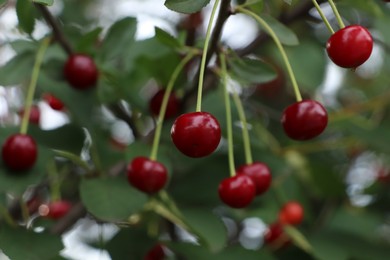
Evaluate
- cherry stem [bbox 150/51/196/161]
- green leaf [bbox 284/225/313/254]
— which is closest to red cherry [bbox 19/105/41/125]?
cherry stem [bbox 150/51/196/161]

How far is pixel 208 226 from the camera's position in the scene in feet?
3.59

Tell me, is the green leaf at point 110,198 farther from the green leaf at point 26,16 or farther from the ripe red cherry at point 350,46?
the ripe red cherry at point 350,46

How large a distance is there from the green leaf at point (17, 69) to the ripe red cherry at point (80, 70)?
58 millimetres

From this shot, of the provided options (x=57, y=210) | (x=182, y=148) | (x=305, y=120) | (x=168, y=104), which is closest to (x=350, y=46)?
(x=305, y=120)

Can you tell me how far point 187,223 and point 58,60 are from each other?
1.16 feet

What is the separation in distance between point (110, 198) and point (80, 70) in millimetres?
220

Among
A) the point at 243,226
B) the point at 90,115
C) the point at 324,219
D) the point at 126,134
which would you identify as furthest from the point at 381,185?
the point at 90,115

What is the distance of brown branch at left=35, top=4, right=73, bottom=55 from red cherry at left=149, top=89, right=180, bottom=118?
16 centimetres

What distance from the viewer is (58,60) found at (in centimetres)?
118

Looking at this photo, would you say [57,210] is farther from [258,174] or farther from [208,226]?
[258,174]

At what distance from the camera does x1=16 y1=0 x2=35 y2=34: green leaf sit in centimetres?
102

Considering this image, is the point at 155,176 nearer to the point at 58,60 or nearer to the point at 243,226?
the point at 58,60

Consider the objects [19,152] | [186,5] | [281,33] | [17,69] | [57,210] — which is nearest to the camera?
[186,5]

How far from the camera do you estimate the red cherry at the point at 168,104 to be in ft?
3.63
